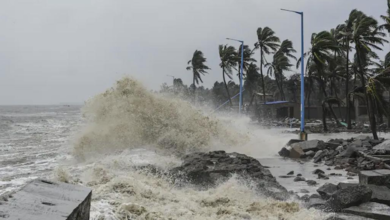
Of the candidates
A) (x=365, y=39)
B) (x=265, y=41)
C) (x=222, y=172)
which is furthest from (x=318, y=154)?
(x=265, y=41)

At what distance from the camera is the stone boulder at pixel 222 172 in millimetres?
8195

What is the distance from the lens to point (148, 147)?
14.2 m

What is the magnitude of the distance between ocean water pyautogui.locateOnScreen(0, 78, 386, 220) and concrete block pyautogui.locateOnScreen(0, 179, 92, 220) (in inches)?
24.9

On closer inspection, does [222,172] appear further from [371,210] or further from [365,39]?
[365,39]

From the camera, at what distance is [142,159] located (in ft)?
36.3

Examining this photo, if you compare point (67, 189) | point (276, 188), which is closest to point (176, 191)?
point (276, 188)

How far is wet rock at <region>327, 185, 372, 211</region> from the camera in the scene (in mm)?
5961

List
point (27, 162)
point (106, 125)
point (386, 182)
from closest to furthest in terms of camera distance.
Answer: point (386, 182)
point (27, 162)
point (106, 125)

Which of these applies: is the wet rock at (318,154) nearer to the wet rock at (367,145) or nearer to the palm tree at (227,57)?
the wet rock at (367,145)

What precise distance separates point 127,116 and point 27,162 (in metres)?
4.77

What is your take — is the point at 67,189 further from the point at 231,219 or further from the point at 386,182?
the point at 386,182

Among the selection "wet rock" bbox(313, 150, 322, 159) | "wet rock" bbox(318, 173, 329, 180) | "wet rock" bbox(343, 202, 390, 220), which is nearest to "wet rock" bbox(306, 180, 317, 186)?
"wet rock" bbox(318, 173, 329, 180)

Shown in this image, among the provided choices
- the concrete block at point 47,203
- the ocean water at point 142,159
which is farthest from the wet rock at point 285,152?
the concrete block at point 47,203

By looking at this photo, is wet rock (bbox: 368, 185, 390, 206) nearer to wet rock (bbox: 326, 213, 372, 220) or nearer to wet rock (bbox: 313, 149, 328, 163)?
wet rock (bbox: 326, 213, 372, 220)
